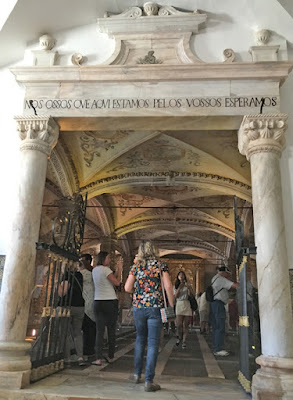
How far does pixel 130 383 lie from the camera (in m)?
4.09

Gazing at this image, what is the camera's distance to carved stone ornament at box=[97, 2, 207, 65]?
5.14 meters

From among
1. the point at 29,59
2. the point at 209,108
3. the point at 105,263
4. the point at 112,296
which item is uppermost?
the point at 29,59

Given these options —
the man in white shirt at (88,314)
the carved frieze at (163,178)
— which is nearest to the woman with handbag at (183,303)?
the man in white shirt at (88,314)

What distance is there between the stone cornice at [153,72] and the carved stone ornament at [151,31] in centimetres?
22

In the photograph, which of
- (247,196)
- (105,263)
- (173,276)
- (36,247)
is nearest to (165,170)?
(247,196)

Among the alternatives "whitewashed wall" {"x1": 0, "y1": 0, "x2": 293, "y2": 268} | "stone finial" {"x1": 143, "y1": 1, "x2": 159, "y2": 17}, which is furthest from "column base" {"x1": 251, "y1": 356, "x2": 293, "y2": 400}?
"stone finial" {"x1": 143, "y1": 1, "x2": 159, "y2": 17}

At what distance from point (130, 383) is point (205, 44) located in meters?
4.19

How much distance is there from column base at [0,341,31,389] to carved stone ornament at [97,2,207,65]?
3.57m

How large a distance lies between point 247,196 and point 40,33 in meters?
5.92

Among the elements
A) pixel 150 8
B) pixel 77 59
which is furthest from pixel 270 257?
pixel 150 8

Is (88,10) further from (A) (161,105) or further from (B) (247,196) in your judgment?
(B) (247,196)

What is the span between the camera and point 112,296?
5207 millimetres

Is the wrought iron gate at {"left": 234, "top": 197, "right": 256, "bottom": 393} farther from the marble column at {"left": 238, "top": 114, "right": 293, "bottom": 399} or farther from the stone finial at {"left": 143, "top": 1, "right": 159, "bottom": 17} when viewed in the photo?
the stone finial at {"left": 143, "top": 1, "right": 159, "bottom": 17}

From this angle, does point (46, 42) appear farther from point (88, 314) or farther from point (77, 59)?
point (88, 314)
